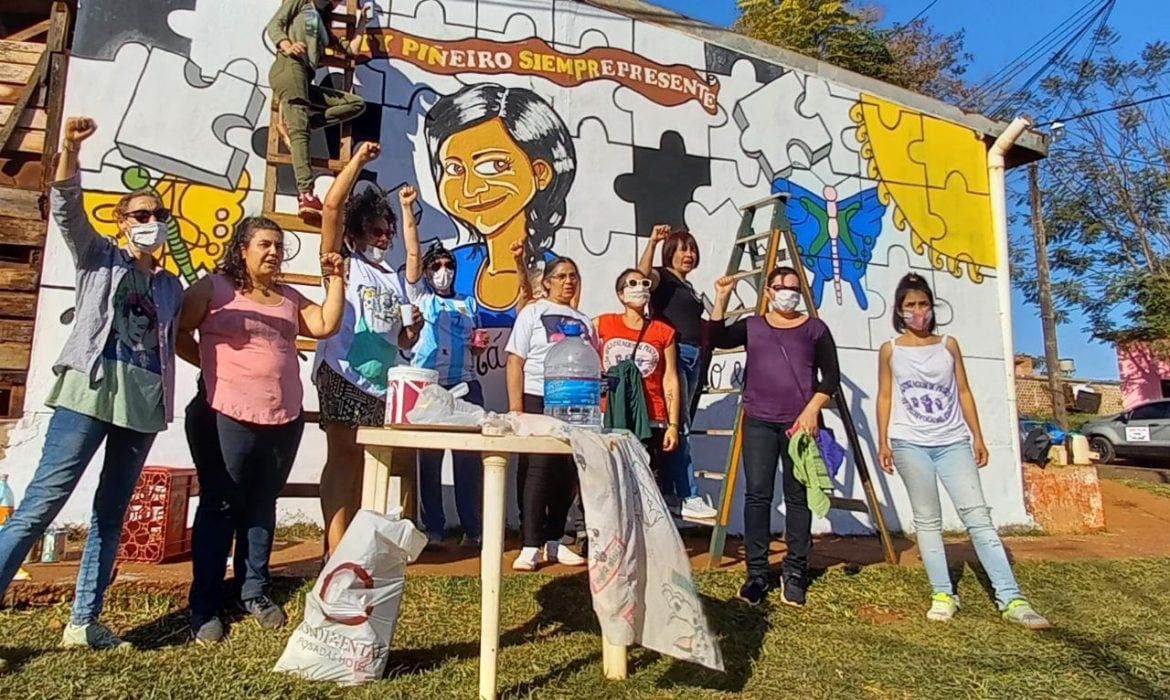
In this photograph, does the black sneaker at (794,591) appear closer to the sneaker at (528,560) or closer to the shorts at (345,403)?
the sneaker at (528,560)

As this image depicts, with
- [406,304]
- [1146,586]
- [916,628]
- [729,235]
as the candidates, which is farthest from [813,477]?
[729,235]

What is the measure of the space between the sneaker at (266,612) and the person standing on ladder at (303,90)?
6.53 feet

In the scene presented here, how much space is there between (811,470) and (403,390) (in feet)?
5.97

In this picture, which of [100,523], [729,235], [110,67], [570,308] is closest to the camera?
[100,523]

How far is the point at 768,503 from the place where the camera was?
346 centimetres

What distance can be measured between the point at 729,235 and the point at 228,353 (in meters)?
3.80

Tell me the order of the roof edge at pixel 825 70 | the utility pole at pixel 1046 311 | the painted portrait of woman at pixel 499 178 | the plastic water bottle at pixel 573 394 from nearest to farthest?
the plastic water bottle at pixel 573 394 < the painted portrait of woman at pixel 499 178 < the roof edge at pixel 825 70 < the utility pole at pixel 1046 311

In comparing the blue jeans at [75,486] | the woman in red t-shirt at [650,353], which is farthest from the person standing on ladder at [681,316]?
the blue jeans at [75,486]

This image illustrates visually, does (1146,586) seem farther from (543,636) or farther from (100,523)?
(100,523)

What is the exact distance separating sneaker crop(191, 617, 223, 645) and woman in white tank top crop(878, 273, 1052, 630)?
9.19 ft

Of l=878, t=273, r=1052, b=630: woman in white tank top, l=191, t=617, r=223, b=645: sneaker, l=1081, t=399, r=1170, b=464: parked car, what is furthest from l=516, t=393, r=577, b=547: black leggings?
l=1081, t=399, r=1170, b=464: parked car

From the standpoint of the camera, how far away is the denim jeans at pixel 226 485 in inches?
104

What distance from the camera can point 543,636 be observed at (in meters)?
2.82

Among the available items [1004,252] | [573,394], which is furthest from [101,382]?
[1004,252]
